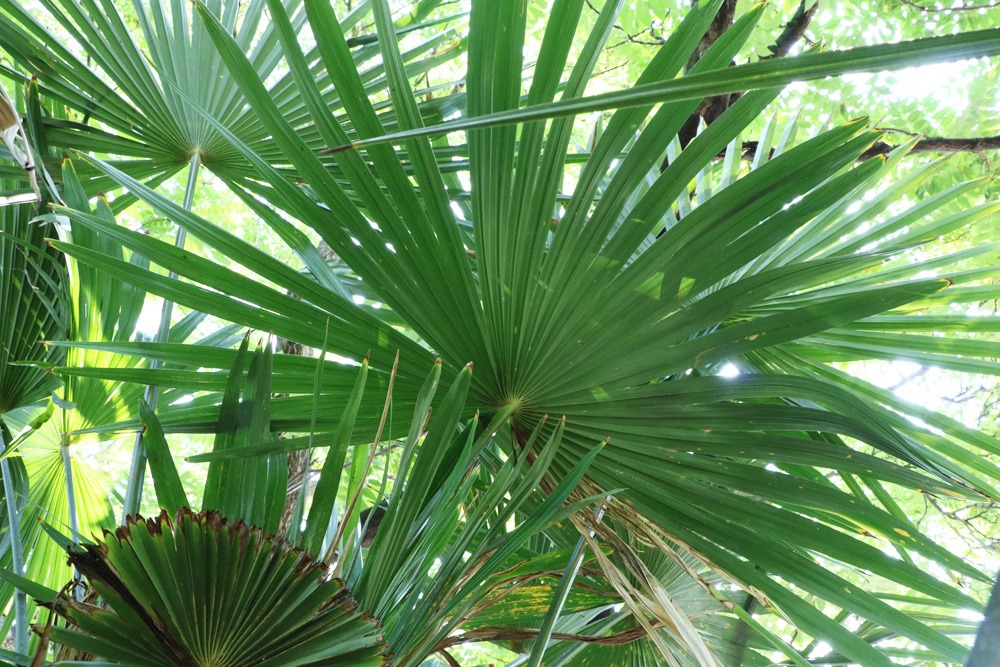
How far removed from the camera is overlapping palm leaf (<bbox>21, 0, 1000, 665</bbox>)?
3.92 feet

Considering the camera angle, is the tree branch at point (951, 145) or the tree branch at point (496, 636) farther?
the tree branch at point (951, 145)

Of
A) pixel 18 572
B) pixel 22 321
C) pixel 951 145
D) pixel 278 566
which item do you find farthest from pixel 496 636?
pixel 951 145

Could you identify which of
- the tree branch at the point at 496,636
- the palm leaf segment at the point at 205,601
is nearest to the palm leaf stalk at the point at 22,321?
the palm leaf segment at the point at 205,601

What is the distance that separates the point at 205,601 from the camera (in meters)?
0.87

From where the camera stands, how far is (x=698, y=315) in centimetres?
126

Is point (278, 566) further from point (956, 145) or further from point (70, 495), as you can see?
point (956, 145)

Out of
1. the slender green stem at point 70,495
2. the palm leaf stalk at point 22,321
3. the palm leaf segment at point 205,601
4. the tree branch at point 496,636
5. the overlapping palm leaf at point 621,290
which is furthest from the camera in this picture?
the palm leaf stalk at point 22,321

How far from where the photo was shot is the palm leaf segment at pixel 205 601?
848 millimetres

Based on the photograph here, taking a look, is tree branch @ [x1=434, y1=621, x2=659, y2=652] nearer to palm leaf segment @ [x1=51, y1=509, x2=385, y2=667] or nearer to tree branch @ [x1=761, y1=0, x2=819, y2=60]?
palm leaf segment @ [x1=51, y1=509, x2=385, y2=667]

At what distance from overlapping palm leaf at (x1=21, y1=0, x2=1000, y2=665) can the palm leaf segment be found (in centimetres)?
52

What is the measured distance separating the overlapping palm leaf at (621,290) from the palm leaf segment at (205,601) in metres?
0.52

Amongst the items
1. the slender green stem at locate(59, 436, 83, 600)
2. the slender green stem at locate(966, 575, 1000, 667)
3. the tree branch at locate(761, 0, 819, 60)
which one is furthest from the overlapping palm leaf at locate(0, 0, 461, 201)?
the tree branch at locate(761, 0, 819, 60)

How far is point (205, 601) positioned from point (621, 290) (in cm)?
81

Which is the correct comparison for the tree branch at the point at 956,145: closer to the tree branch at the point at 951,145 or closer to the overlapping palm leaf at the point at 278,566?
the tree branch at the point at 951,145
